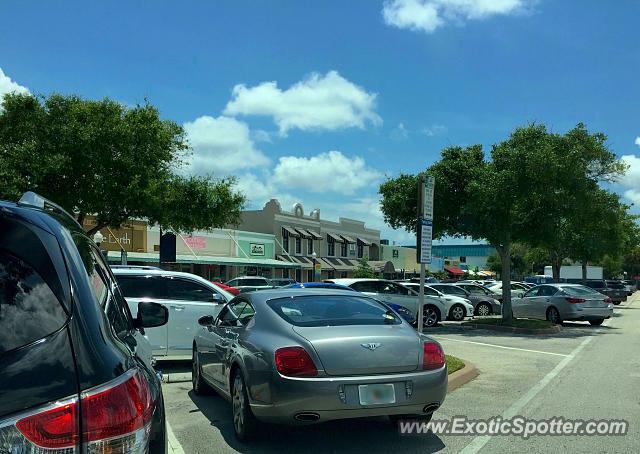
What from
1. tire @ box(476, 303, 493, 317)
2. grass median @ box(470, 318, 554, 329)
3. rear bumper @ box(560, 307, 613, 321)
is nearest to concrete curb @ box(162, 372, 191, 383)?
grass median @ box(470, 318, 554, 329)

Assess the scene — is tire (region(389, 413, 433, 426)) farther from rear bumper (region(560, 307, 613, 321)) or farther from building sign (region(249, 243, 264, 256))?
building sign (region(249, 243, 264, 256))

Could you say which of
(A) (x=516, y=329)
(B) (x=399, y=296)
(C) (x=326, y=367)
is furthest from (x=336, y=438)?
(B) (x=399, y=296)

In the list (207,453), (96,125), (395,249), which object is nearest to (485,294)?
→ (96,125)

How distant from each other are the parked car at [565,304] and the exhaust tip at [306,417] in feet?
57.6

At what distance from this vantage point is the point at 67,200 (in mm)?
20078

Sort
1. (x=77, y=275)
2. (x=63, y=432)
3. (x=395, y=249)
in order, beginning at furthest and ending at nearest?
(x=395, y=249), (x=77, y=275), (x=63, y=432)

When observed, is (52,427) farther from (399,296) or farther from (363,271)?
(363,271)

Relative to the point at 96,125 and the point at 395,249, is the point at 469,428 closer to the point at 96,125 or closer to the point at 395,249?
the point at 96,125

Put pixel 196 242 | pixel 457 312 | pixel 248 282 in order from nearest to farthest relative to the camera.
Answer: pixel 457 312 → pixel 248 282 → pixel 196 242

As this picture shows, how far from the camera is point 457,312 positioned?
73.3 feet

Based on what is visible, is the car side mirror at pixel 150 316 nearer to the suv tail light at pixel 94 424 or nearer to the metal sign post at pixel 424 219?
the suv tail light at pixel 94 424

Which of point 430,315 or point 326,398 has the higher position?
point 326,398

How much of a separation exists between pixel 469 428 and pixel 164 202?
17.3m

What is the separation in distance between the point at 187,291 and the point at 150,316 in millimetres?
5756
